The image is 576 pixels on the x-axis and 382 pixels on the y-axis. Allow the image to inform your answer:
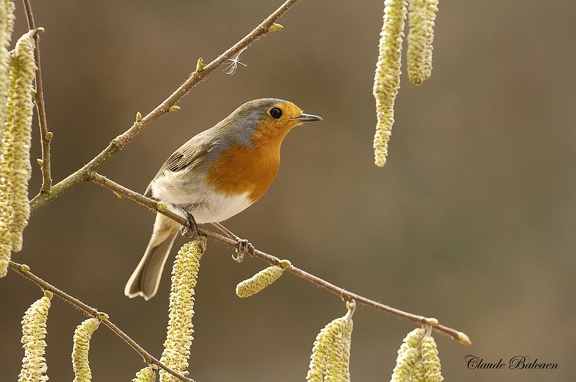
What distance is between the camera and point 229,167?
279cm

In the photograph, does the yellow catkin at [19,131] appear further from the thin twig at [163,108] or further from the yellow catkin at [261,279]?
the yellow catkin at [261,279]

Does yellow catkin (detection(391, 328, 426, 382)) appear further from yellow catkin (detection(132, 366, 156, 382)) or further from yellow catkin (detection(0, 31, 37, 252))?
yellow catkin (detection(0, 31, 37, 252))

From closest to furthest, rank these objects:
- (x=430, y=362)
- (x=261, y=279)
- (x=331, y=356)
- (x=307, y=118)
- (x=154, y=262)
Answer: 1. (x=430, y=362)
2. (x=331, y=356)
3. (x=261, y=279)
4. (x=307, y=118)
5. (x=154, y=262)

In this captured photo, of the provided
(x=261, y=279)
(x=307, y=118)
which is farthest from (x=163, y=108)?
(x=307, y=118)

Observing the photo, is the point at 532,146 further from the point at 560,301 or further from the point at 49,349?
the point at 49,349

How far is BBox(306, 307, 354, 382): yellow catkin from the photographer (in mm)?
1505

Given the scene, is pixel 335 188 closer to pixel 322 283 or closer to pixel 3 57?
pixel 322 283

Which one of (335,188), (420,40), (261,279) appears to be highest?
(335,188)

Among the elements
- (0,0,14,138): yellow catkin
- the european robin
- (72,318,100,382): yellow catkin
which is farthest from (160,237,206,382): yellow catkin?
the european robin

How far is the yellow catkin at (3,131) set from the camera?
3.79 ft

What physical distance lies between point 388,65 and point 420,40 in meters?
0.10

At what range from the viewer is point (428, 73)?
4.37 feet

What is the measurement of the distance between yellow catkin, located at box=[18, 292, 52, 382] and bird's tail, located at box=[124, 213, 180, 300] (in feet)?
4.28

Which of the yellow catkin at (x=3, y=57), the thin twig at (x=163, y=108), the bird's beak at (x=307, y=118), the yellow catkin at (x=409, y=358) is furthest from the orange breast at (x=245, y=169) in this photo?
the yellow catkin at (x=3, y=57)
